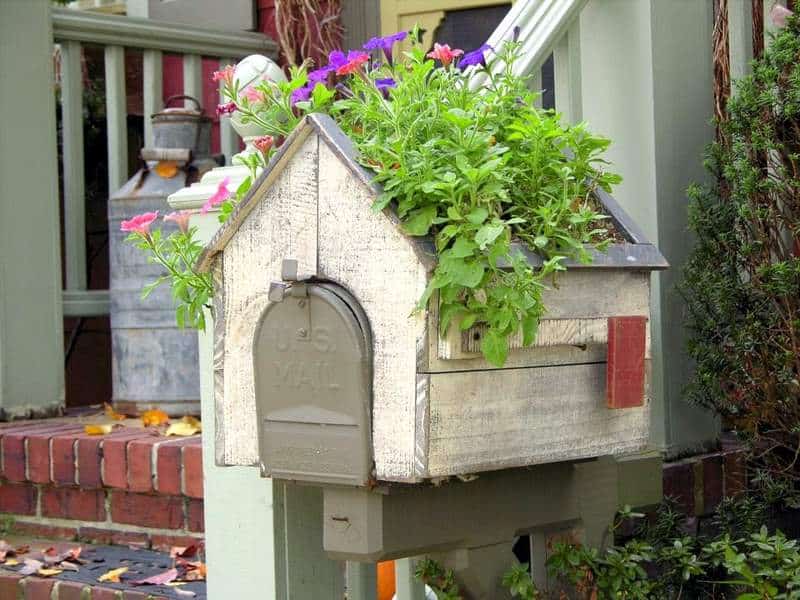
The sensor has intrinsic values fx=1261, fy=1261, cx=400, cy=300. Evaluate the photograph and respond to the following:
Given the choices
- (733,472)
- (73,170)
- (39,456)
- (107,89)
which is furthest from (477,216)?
(107,89)

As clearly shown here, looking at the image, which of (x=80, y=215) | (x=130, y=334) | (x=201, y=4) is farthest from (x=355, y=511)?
(x=201, y=4)

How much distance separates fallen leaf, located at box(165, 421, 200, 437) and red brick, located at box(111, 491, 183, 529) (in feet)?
0.68

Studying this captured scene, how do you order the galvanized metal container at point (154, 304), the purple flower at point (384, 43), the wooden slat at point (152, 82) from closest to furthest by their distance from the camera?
the purple flower at point (384, 43) < the galvanized metal container at point (154, 304) < the wooden slat at point (152, 82)

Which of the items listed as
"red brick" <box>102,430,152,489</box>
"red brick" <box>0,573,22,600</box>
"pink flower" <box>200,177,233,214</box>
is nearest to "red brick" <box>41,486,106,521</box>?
"red brick" <box>102,430,152,489</box>

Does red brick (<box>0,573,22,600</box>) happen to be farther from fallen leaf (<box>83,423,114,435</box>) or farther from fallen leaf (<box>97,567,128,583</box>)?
fallen leaf (<box>83,423,114,435</box>)

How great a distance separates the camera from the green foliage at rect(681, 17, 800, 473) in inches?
98.7

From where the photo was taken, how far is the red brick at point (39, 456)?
3.59 meters

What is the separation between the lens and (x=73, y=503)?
3604mm

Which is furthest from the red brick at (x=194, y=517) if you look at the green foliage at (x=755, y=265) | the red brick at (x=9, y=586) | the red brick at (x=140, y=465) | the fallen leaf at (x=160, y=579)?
the green foliage at (x=755, y=265)

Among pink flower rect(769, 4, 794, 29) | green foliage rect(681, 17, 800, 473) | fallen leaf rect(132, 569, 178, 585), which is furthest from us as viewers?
fallen leaf rect(132, 569, 178, 585)

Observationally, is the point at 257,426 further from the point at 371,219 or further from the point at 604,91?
the point at 604,91

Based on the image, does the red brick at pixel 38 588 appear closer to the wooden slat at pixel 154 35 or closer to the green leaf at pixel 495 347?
the green leaf at pixel 495 347

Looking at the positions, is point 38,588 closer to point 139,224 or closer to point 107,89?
point 139,224

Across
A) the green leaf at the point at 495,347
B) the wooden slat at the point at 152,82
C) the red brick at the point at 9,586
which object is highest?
the wooden slat at the point at 152,82
